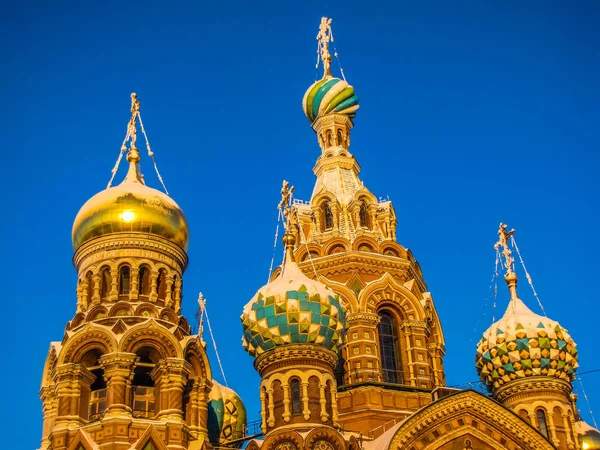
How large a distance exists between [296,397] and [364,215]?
739 cm

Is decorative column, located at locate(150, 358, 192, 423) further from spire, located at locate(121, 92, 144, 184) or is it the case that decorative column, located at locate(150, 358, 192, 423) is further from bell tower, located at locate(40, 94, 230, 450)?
spire, located at locate(121, 92, 144, 184)

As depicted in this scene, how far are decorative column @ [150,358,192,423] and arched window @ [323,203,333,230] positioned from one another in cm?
637

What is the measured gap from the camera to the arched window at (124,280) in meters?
22.1

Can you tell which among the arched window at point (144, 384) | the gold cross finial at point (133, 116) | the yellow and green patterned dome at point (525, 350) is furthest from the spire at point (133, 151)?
the yellow and green patterned dome at point (525, 350)

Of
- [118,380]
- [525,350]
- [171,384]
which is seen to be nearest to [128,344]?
[118,380]

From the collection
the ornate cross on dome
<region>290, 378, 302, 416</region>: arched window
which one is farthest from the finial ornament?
<region>290, 378, 302, 416</region>: arched window

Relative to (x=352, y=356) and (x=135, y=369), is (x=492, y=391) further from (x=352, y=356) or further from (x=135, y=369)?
(x=135, y=369)

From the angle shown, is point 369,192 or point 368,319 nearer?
point 368,319

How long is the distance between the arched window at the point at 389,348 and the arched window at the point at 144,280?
5243mm

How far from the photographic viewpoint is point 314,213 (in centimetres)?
2634

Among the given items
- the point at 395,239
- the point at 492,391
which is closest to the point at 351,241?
the point at 395,239

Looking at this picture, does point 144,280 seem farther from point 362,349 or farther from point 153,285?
point 362,349

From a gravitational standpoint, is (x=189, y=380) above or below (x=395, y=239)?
below

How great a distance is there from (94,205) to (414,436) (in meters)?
7.85
